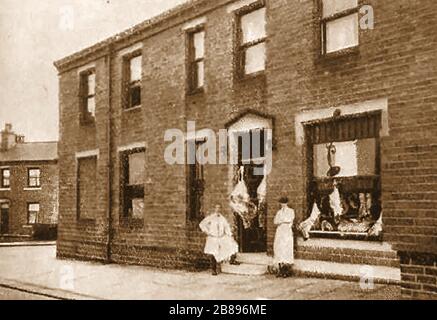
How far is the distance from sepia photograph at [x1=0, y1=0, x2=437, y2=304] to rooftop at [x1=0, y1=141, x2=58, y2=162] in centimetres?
2172

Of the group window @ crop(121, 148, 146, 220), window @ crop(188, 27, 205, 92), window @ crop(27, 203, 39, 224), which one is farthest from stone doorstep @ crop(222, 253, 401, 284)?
window @ crop(27, 203, 39, 224)

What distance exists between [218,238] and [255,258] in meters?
0.91

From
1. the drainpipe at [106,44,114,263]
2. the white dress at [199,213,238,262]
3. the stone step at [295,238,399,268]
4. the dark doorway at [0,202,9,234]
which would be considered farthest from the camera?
the dark doorway at [0,202,9,234]

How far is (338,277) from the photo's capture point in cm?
971

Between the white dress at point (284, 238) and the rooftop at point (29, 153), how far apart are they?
29736 millimetres

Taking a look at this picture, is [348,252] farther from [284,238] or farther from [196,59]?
[196,59]

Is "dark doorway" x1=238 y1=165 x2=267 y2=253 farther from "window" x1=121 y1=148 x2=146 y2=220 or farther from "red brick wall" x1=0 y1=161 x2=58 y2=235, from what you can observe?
"red brick wall" x1=0 y1=161 x2=58 y2=235

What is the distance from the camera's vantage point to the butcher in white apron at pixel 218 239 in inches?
449

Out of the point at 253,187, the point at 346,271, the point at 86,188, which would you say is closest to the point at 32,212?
the point at 86,188

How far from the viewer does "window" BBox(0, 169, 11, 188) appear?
36.7 m

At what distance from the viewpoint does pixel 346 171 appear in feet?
32.5

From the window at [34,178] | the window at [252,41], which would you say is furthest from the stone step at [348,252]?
the window at [34,178]

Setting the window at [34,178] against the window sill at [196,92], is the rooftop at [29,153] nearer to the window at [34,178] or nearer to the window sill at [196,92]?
the window at [34,178]
